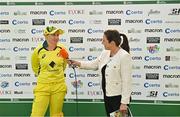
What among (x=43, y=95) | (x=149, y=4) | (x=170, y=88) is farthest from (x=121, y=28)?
(x=43, y=95)

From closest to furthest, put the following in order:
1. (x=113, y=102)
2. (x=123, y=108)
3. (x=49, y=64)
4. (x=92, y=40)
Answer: (x=123, y=108), (x=113, y=102), (x=49, y=64), (x=92, y=40)

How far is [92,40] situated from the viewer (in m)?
5.74

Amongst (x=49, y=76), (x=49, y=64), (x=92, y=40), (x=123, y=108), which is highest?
(x=92, y=40)

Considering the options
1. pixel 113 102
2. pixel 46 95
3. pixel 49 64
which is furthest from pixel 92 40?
pixel 113 102

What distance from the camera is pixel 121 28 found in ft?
18.6

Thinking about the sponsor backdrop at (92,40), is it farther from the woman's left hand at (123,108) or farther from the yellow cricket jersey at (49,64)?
the woman's left hand at (123,108)

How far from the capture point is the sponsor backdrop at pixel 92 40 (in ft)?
18.3

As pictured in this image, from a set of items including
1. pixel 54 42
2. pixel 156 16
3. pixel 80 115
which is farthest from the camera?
pixel 80 115

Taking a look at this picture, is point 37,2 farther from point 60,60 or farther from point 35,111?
point 35,111

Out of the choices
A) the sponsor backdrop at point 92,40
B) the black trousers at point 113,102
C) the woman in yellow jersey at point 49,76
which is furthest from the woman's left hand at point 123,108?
the sponsor backdrop at point 92,40

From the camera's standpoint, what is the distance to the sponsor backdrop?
5.58 m

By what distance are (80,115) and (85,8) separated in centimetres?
164

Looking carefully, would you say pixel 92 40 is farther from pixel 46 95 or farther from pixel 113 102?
pixel 113 102

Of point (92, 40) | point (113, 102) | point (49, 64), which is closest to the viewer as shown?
point (113, 102)
